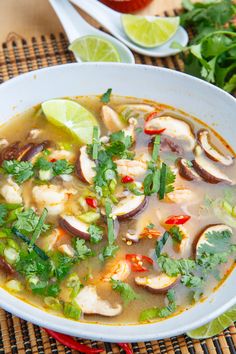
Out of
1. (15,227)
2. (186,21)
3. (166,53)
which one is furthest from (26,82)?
(186,21)

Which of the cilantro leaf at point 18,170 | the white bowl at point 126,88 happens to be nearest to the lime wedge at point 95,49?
the white bowl at point 126,88

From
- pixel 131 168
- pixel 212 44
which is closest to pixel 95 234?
pixel 131 168

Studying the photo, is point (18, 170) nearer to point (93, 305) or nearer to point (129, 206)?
point (129, 206)

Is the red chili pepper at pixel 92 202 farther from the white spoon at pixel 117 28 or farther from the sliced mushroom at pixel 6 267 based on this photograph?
the white spoon at pixel 117 28

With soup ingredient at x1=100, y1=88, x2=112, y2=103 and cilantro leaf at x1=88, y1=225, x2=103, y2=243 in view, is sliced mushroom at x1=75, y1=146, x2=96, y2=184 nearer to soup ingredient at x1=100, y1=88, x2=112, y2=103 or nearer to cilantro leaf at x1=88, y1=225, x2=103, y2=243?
cilantro leaf at x1=88, y1=225, x2=103, y2=243

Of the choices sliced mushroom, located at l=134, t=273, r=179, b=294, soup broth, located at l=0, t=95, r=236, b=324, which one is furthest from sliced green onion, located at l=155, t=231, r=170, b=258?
sliced mushroom, located at l=134, t=273, r=179, b=294

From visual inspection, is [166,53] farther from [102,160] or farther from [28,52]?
[102,160]
